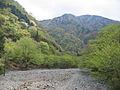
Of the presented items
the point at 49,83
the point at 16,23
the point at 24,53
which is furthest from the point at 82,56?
the point at 16,23

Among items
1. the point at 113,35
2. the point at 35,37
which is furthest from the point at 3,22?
the point at 113,35

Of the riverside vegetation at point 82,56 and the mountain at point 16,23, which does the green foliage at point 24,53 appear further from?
the mountain at point 16,23

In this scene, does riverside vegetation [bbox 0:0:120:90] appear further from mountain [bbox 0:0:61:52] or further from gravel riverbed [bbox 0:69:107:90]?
gravel riverbed [bbox 0:69:107:90]

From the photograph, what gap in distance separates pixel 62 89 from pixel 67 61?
173 feet

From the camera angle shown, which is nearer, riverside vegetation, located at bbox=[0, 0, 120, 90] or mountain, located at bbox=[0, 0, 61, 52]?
riverside vegetation, located at bbox=[0, 0, 120, 90]

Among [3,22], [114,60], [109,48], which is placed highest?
[3,22]

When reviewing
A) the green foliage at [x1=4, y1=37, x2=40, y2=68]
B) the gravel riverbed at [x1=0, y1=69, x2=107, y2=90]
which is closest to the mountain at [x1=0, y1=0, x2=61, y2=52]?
the green foliage at [x1=4, y1=37, x2=40, y2=68]

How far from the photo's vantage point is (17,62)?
6469cm

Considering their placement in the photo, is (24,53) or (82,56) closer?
(82,56)

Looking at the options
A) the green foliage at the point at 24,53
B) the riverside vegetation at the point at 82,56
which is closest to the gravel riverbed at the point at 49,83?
the riverside vegetation at the point at 82,56

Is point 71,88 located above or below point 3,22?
below

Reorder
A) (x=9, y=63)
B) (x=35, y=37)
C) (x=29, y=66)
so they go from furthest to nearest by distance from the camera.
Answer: (x=35, y=37)
(x=29, y=66)
(x=9, y=63)

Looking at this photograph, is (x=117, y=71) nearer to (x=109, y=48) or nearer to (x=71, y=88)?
(x=109, y=48)

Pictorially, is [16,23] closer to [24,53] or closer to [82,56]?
[24,53]
